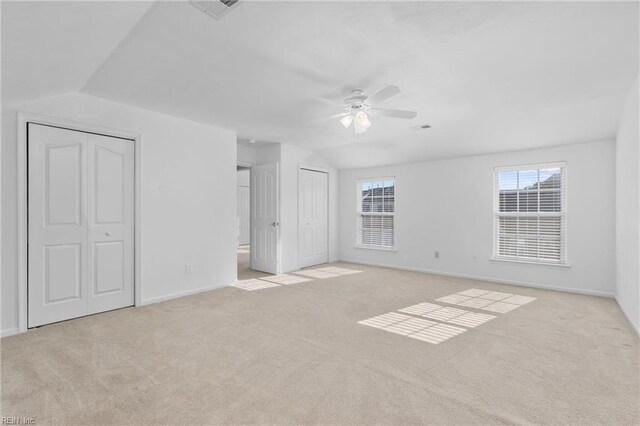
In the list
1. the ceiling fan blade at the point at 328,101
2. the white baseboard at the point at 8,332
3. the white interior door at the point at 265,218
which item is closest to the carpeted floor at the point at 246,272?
the white interior door at the point at 265,218

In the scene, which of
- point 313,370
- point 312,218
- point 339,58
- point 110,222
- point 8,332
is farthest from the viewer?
point 312,218

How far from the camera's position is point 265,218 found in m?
6.51

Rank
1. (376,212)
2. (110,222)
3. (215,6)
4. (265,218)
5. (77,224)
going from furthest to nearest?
(376,212), (265,218), (110,222), (77,224), (215,6)

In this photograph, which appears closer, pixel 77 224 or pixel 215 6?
pixel 215 6

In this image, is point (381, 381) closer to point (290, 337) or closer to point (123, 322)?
point (290, 337)

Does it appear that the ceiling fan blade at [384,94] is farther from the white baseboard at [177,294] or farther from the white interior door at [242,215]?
the white interior door at [242,215]

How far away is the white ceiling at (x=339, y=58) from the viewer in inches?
82.8

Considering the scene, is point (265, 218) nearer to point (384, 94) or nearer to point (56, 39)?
point (384, 94)

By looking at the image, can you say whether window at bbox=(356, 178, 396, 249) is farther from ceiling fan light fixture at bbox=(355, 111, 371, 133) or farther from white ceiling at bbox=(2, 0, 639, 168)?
ceiling fan light fixture at bbox=(355, 111, 371, 133)

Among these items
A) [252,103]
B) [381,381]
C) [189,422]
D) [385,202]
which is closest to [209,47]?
[252,103]

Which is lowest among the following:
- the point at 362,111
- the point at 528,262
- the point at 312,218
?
the point at 528,262

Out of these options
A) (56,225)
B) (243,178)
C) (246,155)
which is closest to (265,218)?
(246,155)

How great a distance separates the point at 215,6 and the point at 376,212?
5.83m

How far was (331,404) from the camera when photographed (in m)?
2.07
